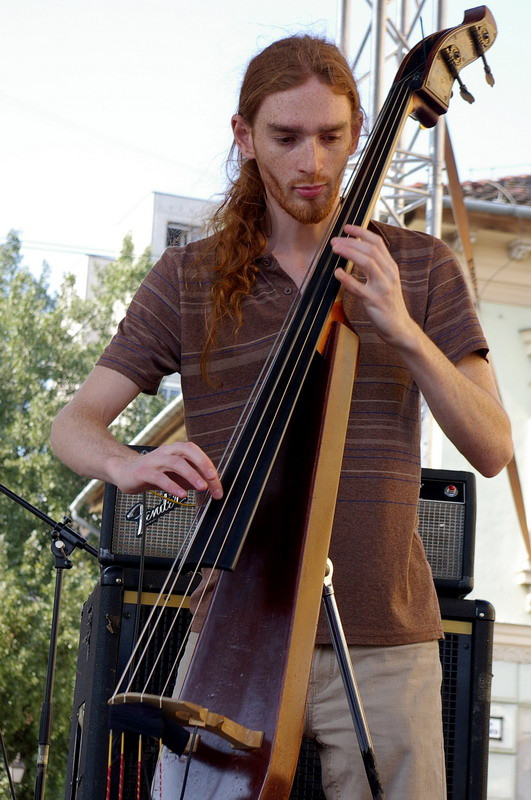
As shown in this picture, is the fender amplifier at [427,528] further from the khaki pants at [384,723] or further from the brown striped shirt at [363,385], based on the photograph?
the khaki pants at [384,723]

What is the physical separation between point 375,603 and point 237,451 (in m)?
0.38

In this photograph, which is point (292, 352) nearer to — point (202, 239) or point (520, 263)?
point (202, 239)

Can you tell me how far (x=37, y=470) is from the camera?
2419 centimetres

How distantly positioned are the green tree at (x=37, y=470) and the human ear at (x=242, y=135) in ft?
58.0

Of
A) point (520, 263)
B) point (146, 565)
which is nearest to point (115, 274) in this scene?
point (520, 263)

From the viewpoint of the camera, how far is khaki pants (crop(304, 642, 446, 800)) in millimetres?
1663

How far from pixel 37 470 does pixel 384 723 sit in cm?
2313

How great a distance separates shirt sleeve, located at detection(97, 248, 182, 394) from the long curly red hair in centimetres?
8

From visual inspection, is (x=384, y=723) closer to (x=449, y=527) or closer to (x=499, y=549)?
(x=449, y=527)

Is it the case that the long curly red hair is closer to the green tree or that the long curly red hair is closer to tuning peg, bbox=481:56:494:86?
tuning peg, bbox=481:56:494:86

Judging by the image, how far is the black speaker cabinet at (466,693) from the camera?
2551 mm

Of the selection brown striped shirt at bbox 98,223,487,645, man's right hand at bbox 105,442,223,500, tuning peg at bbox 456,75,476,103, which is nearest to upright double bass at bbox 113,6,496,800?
man's right hand at bbox 105,442,223,500

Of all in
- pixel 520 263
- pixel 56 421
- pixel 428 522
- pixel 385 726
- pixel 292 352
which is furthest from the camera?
pixel 520 263

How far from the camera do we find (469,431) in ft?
5.39
